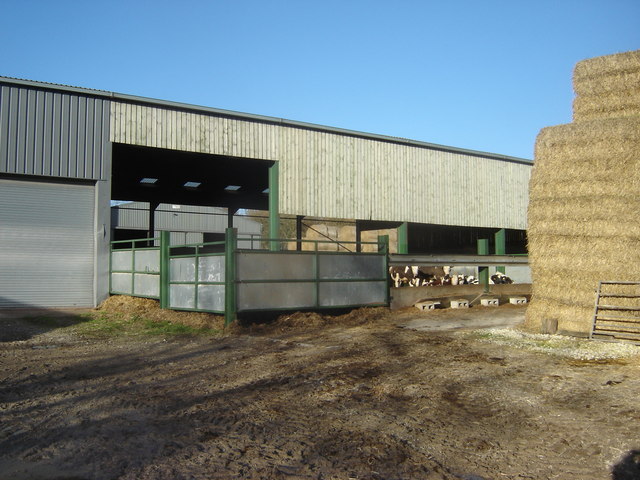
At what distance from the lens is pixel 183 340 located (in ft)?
35.8

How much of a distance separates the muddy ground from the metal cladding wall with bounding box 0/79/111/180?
7.05 meters

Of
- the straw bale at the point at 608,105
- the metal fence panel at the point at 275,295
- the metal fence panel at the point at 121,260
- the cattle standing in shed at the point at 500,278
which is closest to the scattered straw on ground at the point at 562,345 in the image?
the metal fence panel at the point at 275,295

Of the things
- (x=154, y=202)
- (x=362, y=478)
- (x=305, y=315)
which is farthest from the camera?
(x=154, y=202)

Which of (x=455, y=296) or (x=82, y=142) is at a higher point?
(x=82, y=142)

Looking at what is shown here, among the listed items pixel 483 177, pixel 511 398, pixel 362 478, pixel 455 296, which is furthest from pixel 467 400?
pixel 483 177

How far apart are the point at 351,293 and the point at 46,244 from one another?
342 inches

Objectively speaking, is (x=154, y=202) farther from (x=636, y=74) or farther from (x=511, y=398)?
(x=511, y=398)

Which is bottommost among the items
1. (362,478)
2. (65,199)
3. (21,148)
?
(362,478)

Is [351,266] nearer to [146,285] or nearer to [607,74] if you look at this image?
[146,285]

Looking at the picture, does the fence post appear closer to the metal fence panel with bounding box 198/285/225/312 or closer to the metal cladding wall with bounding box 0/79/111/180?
the metal fence panel with bounding box 198/285/225/312

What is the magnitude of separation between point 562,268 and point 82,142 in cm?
1287

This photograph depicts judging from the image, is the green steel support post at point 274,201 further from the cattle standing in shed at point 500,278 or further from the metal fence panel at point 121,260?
the cattle standing in shed at point 500,278

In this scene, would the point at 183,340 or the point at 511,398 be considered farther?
the point at 183,340

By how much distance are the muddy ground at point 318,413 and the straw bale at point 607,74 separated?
573cm
